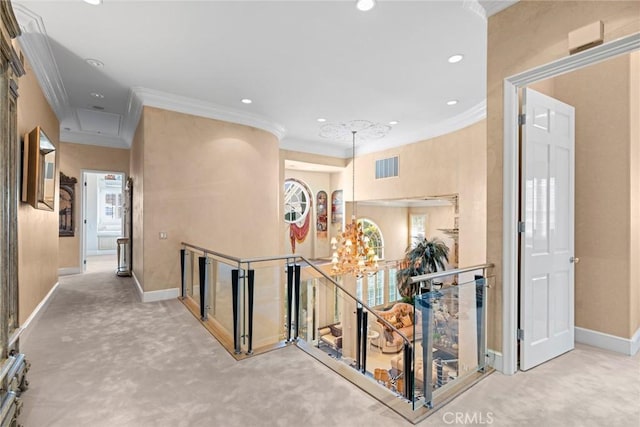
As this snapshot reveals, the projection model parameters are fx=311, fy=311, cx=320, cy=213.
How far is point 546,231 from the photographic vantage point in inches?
108

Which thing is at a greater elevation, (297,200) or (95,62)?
(95,62)

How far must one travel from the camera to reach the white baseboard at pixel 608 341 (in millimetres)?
2838

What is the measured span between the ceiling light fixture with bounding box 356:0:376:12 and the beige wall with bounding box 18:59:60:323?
11.7 feet

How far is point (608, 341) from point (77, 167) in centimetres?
958

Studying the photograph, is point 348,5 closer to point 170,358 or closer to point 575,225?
point 575,225

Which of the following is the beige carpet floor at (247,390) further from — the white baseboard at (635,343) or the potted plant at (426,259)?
the potted plant at (426,259)

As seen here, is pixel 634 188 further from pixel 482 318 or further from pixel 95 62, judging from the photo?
pixel 95 62

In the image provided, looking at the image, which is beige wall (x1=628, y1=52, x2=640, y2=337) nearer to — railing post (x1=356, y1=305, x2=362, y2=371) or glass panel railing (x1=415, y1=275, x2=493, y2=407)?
glass panel railing (x1=415, y1=275, x2=493, y2=407)

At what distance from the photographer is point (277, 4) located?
2.83m

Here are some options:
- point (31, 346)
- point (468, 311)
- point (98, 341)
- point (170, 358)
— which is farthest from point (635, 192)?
point (31, 346)

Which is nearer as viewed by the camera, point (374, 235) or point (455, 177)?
point (455, 177)

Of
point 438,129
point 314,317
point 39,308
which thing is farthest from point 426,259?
point 39,308

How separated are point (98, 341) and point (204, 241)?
90.9 inches

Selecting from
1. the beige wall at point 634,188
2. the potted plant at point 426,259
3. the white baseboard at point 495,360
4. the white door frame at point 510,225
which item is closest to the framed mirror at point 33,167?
the white door frame at point 510,225
